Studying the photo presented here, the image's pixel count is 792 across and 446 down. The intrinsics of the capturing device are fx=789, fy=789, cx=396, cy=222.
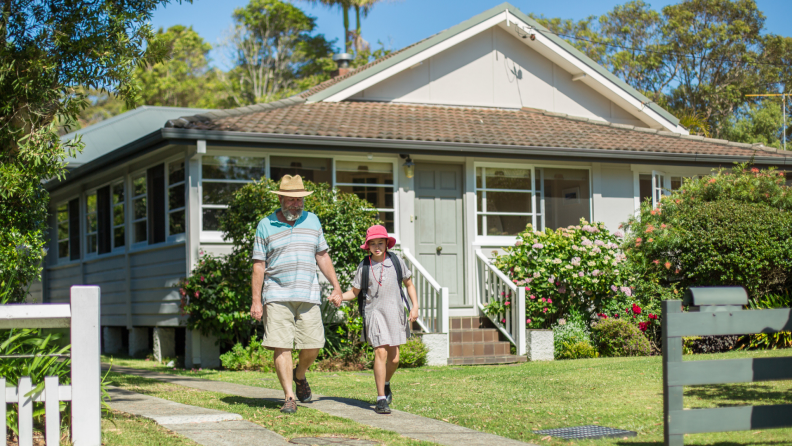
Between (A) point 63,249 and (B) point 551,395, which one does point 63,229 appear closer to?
(A) point 63,249

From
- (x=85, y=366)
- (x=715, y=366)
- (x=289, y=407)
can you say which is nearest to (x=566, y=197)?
(x=289, y=407)

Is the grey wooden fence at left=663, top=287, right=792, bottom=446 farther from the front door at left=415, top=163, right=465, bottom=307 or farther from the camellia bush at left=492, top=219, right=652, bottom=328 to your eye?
the front door at left=415, top=163, right=465, bottom=307

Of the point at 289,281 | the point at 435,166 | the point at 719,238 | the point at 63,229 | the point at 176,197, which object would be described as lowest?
the point at 289,281

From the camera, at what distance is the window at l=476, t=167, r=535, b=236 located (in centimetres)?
1306

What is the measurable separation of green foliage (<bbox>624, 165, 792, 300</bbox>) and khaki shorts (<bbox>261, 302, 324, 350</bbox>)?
6880 mm

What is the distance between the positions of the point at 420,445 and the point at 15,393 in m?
2.35

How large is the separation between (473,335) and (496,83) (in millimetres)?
5812

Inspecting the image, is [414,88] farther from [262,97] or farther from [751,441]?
[262,97]

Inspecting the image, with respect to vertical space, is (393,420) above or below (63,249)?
below

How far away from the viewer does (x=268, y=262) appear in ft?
20.7

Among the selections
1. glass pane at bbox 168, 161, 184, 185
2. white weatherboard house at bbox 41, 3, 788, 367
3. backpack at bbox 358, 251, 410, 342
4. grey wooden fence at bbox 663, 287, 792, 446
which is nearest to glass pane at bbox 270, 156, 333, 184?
white weatherboard house at bbox 41, 3, 788, 367

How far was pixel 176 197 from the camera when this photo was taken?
39.7ft

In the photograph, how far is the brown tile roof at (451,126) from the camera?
468 inches

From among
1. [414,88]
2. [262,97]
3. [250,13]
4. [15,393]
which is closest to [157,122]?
[414,88]
